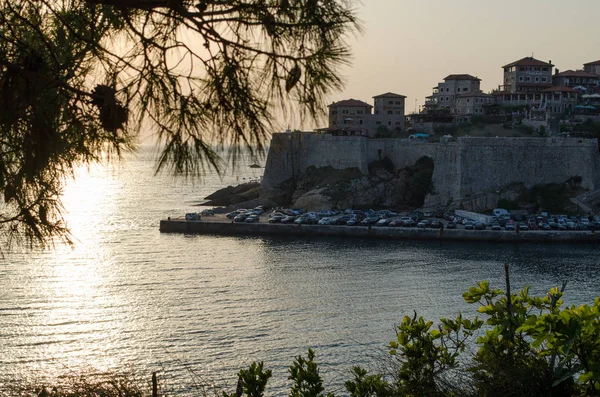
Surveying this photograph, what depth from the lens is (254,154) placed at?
3.13 metres

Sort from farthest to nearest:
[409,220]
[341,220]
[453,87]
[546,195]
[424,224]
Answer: [453,87], [546,195], [341,220], [409,220], [424,224]

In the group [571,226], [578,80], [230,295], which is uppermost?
[578,80]


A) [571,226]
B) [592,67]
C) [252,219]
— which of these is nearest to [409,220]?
[571,226]

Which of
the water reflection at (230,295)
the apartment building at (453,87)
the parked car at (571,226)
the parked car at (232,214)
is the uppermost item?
the apartment building at (453,87)

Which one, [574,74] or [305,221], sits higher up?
[574,74]

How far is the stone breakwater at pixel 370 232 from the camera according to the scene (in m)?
25.6

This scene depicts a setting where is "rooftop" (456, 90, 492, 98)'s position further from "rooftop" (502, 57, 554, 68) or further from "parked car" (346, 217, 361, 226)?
"parked car" (346, 217, 361, 226)

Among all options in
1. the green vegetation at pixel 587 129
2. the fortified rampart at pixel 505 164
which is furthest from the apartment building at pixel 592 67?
the fortified rampart at pixel 505 164

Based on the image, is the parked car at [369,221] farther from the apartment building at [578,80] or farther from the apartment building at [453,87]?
the apartment building at [578,80]

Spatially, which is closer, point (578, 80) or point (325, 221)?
point (325, 221)

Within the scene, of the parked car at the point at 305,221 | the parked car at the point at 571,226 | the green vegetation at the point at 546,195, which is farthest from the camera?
the green vegetation at the point at 546,195

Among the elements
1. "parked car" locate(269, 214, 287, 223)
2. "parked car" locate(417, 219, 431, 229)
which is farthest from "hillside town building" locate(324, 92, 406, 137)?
"parked car" locate(417, 219, 431, 229)

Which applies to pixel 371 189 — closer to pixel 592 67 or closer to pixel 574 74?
pixel 574 74

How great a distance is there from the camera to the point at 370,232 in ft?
88.0
